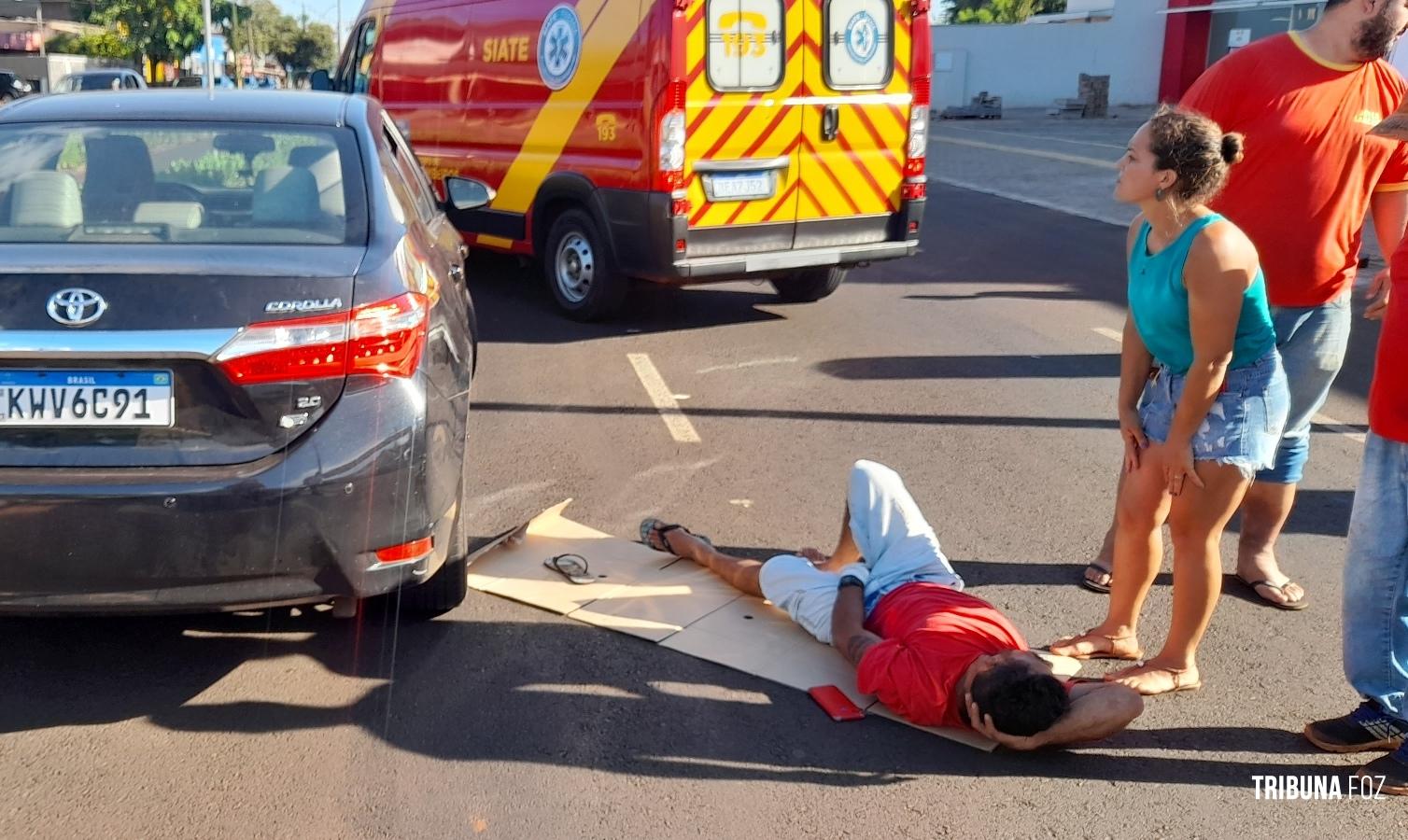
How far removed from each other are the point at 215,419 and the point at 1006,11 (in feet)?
197

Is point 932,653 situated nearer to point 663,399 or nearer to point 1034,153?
point 663,399

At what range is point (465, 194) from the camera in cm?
607

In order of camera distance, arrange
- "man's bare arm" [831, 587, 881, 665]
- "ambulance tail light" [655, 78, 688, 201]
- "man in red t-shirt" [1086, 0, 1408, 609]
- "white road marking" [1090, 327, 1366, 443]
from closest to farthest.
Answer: "man's bare arm" [831, 587, 881, 665]
"man in red t-shirt" [1086, 0, 1408, 609]
"white road marking" [1090, 327, 1366, 443]
"ambulance tail light" [655, 78, 688, 201]

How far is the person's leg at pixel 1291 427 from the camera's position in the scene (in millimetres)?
4457

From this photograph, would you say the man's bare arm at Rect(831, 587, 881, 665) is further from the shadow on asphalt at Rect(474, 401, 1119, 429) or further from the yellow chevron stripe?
the yellow chevron stripe

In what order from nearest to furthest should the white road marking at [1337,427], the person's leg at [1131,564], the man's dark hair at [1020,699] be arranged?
1. the man's dark hair at [1020,699]
2. the person's leg at [1131,564]
3. the white road marking at [1337,427]

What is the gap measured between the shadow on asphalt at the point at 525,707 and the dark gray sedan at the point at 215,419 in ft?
1.23

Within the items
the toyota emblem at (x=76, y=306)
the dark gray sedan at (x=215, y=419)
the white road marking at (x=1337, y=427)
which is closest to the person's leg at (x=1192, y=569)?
the dark gray sedan at (x=215, y=419)

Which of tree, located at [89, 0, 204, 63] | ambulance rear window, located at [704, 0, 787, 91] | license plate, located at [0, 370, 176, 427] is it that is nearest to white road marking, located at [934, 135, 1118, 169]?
ambulance rear window, located at [704, 0, 787, 91]

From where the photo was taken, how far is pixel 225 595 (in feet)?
11.1

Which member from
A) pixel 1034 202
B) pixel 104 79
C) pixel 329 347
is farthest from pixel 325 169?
pixel 104 79

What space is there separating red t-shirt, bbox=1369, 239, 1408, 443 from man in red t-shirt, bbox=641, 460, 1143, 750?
0.95 meters

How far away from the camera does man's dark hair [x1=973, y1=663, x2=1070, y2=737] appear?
3.32m

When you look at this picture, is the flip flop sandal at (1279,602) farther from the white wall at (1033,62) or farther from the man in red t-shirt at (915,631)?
the white wall at (1033,62)
